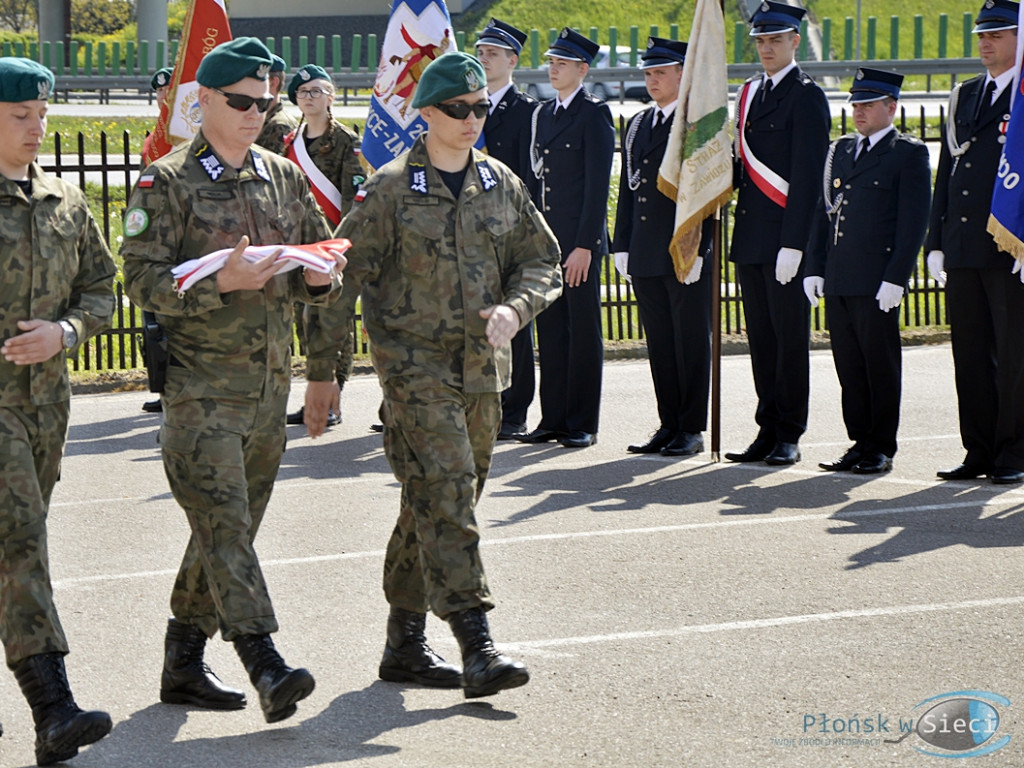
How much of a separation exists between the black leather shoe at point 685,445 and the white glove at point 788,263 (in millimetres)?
1178

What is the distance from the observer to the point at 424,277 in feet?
17.6

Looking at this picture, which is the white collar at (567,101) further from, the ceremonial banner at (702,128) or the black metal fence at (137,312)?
the black metal fence at (137,312)

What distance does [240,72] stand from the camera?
5078mm

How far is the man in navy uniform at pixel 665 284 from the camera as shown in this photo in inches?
383

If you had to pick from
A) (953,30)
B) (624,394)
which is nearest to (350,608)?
(624,394)

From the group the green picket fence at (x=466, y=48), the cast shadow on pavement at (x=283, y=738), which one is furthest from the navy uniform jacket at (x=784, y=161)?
the green picket fence at (x=466, y=48)

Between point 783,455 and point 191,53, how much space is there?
4.39m

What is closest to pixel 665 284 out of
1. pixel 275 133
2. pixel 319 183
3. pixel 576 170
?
pixel 576 170

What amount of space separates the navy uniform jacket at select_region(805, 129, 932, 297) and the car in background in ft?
72.6

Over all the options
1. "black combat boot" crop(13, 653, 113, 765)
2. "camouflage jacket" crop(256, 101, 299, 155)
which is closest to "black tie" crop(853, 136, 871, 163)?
"camouflage jacket" crop(256, 101, 299, 155)

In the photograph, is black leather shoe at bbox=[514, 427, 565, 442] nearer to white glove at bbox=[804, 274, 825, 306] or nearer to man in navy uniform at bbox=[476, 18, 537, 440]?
man in navy uniform at bbox=[476, 18, 537, 440]

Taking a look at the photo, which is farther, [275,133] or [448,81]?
[275,133]

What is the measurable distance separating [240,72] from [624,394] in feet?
23.6

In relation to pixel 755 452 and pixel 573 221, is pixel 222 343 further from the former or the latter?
pixel 573 221
